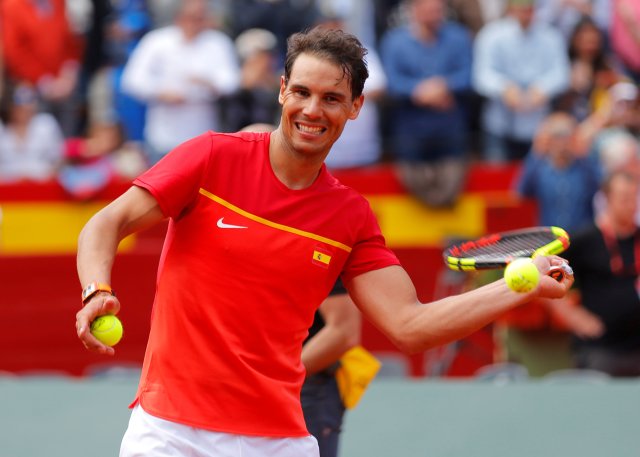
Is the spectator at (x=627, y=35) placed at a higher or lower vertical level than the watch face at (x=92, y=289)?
lower

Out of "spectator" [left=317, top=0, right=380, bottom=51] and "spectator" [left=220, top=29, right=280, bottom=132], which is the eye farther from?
"spectator" [left=317, top=0, right=380, bottom=51]

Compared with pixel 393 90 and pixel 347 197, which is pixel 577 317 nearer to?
pixel 393 90

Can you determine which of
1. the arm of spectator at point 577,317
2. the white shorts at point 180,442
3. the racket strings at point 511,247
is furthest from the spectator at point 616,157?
the white shorts at point 180,442

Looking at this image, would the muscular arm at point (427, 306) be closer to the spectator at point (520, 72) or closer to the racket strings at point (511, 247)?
the racket strings at point (511, 247)

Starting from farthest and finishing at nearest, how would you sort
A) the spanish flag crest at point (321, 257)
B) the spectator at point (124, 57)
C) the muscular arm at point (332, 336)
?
the spectator at point (124, 57) < the muscular arm at point (332, 336) < the spanish flag crest at point (321, 257)

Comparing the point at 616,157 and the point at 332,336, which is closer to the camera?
the point at 332,336

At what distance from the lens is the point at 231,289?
152 inches

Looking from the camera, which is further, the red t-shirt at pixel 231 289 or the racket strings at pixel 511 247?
the racket strings at pixel 511 247

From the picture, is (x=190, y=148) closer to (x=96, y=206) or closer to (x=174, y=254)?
(x=174, y=254)

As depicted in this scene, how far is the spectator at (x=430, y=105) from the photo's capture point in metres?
10.5

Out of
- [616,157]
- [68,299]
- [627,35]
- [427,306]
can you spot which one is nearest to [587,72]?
[627,35]

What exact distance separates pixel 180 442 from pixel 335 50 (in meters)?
1.30

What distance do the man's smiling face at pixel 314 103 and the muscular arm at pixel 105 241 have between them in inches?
19.9

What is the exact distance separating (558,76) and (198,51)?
3121mm
